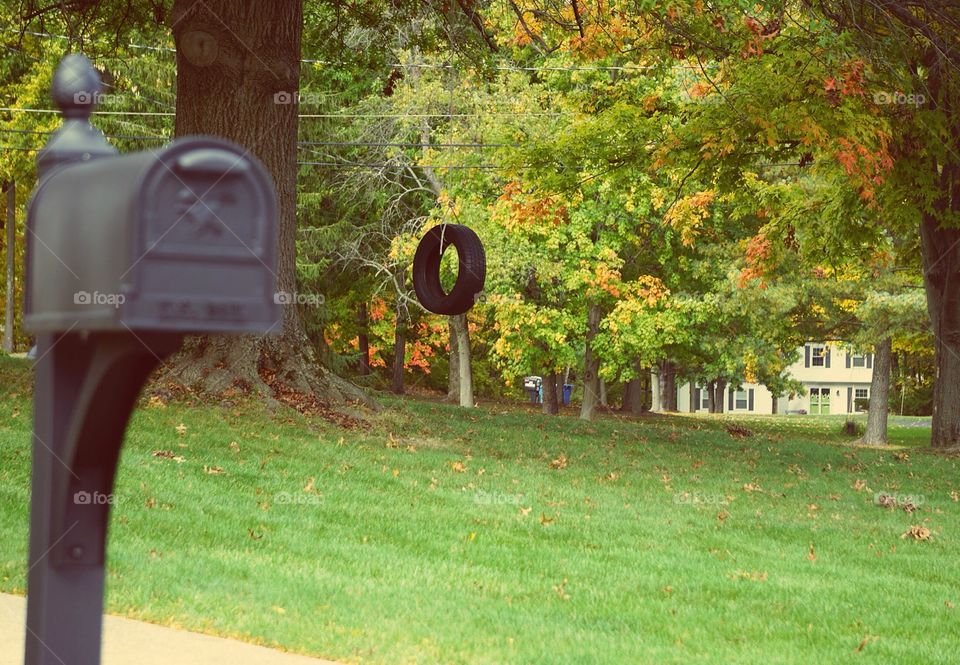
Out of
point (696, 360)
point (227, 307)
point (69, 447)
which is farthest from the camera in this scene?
point (696, 360)

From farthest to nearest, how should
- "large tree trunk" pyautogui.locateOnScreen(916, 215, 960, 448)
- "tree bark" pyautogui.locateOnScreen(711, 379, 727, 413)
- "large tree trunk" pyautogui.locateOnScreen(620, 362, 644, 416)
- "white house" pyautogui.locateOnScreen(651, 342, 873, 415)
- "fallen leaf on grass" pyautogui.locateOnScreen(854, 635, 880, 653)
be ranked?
1. "white house" pyautogui.locateOnScreen(651, 342, 873, 415)
2. "tree bark" pyautogui.locateOnScreen(711, 379, 727, 413)
3. "large tree trunk" pyautogui.locateOnScreen(620, 362, 644, 416)
4. "large tree trunk" pyautogui.locateOnScreen(916, 215, 960, 448)
5. "fallen leaf on grass" pyautogui.locateOnScreen(854, 635, 880, 653)

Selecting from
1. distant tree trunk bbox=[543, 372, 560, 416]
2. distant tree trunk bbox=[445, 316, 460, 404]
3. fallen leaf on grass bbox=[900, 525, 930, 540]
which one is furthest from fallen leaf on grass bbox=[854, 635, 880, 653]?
distant tree trunk bbox=[445, 316, 460, 404]

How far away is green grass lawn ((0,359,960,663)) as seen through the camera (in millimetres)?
6254

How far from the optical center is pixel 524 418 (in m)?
19.4

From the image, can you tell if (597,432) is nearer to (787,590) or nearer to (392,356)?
(787,590)

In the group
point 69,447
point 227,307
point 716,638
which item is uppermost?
point 227,307

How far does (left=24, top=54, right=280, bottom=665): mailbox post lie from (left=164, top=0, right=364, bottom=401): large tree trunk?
1156cm

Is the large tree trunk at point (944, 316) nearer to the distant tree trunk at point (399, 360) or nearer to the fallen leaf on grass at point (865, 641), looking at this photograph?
the fallen leaf on grass at point (865, 641)

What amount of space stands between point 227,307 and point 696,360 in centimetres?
3454

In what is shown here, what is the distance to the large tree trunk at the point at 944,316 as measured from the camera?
71.1 ft

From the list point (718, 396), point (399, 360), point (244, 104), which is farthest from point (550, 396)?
point (718, 396)

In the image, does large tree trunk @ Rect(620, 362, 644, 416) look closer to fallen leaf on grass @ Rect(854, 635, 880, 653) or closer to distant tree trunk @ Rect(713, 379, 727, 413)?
distant tree trunk @ Rect(713, 379, 727, 413)

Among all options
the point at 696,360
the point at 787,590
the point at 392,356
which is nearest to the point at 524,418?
the point at 787,590

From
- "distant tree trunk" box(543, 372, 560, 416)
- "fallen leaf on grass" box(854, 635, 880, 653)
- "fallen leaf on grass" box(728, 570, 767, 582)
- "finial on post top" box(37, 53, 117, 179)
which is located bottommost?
"fallen leaf on grass" box(854, 635, 880, 653)
